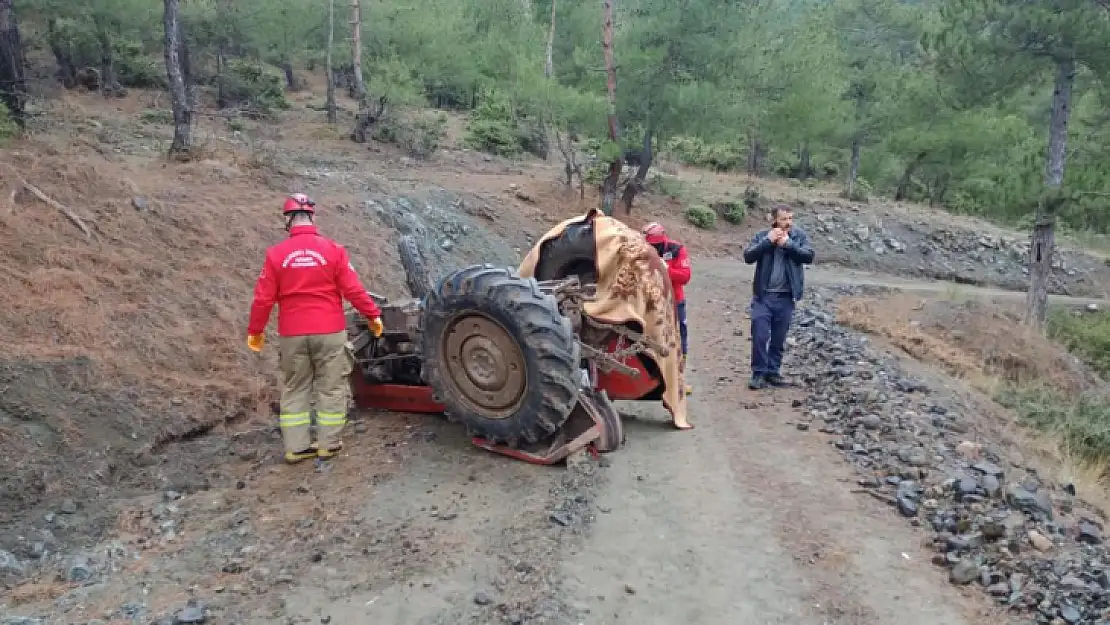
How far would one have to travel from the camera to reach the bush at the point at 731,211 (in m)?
23.1

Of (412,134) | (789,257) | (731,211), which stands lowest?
(789,257)

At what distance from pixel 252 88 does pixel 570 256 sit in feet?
77.5

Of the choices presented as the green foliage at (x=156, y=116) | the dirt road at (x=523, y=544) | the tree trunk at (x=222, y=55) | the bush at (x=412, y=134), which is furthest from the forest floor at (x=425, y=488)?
the tree trunk at (x=222, y=55)

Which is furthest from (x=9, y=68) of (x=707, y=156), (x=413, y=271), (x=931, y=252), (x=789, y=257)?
(x=707, y=156)

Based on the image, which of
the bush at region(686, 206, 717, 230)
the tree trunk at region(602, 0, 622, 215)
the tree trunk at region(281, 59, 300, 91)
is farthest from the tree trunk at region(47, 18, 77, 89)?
the bush at region(686, 206, 717, 230)

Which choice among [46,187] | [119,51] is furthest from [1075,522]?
[119,51]

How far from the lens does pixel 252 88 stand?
27.2m

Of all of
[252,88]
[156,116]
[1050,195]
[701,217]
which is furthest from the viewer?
[252,88]

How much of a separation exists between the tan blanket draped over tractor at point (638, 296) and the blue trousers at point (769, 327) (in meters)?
1.53

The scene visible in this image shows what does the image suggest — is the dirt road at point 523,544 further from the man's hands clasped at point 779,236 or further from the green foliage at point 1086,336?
the green foliage at point 1086,336

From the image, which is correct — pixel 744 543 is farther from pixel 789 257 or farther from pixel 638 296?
pixel 789 257

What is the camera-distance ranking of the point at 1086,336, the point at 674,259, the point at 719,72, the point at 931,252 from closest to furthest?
1. the point at 674,259
2. the point at 1086,336
3. the point at 719,72
4. the point at 931,252

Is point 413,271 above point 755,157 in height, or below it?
below

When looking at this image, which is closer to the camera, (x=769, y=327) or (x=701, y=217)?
(x=769, y=327)
